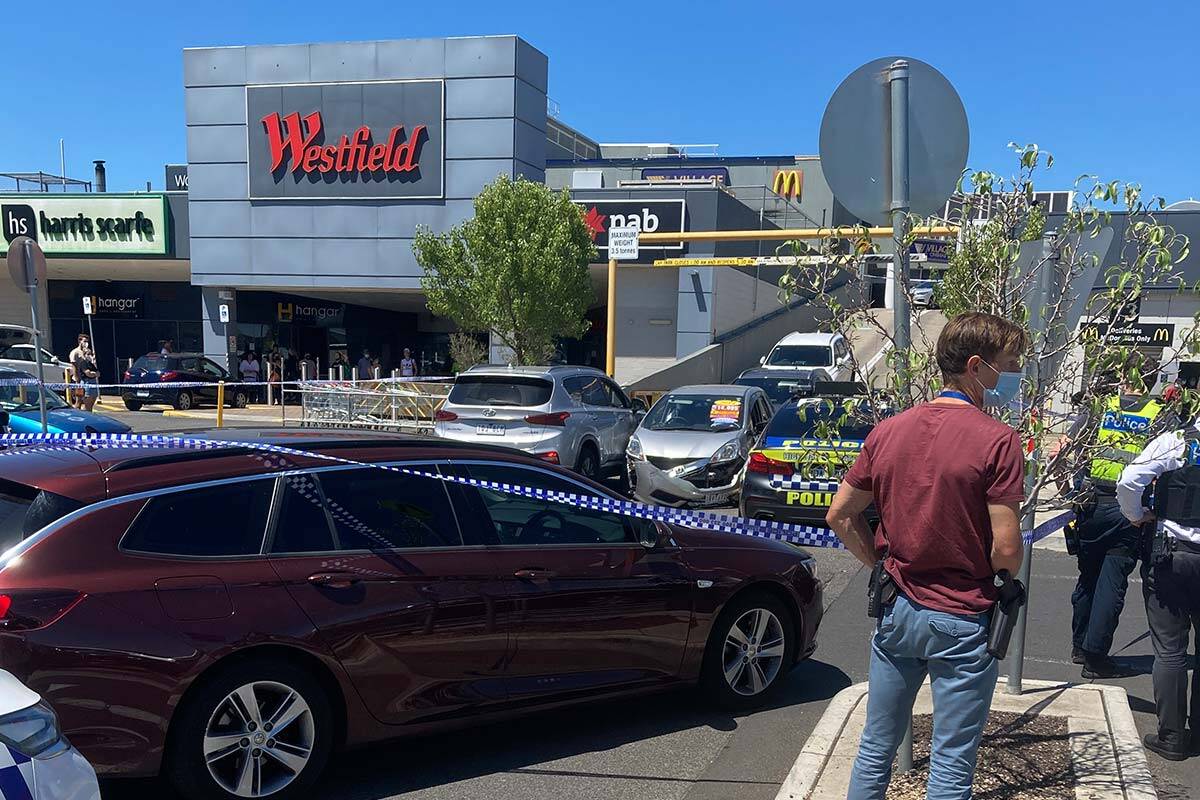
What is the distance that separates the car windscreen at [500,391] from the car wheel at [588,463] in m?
1.00

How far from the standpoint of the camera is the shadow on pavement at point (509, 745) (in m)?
4.03

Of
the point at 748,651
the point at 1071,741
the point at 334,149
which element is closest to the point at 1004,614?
the point at 1071,741

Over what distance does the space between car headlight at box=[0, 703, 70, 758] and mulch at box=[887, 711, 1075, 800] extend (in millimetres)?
2853

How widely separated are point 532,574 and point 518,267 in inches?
714

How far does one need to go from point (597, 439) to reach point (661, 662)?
7.89m

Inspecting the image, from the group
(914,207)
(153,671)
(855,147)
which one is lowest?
(153,671)

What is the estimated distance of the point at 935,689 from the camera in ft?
9.39

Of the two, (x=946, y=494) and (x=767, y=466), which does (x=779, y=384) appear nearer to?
(x=767, y=466)

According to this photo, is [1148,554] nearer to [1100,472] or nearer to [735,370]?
[1100,472]

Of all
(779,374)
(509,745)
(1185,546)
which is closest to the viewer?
(1185,546)

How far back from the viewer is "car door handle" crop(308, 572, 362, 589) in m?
3.80

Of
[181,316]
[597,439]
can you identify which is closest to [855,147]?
[597,439]

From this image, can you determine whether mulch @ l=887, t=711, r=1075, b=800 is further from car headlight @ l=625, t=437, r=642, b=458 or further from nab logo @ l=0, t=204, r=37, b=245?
nab logo @ l=0, t=204, r=37, b=245

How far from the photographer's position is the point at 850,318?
421 cm
